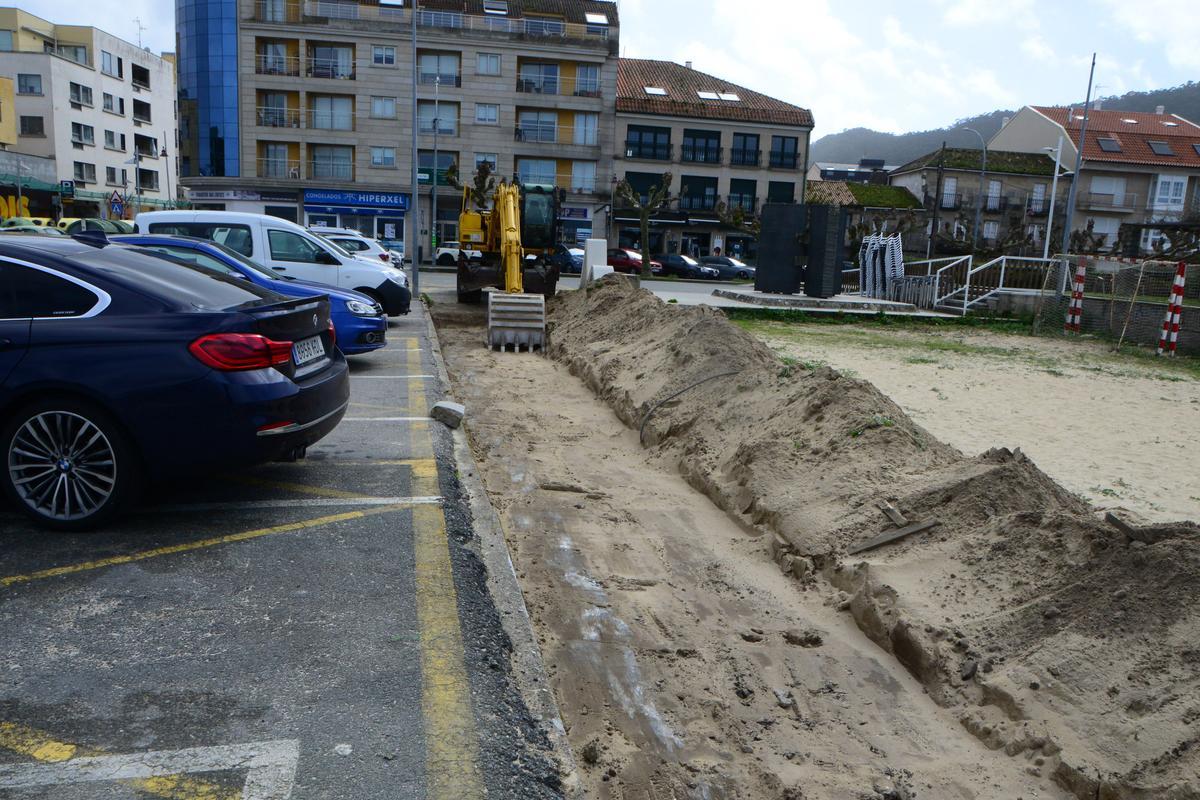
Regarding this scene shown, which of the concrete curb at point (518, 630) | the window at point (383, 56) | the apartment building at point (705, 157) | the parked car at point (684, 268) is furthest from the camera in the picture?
the apartment building at point (705, 157)

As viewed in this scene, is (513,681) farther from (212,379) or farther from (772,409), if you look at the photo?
(772,409)

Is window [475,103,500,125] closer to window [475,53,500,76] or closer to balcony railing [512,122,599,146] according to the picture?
balcony railing [512,122,599,146]

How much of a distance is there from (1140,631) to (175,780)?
158 inches

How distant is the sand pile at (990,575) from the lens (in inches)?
150

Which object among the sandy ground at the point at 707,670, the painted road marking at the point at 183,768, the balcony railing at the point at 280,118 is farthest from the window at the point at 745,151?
the painted road marking at the point at 183,768

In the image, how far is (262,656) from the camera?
3.92 meters

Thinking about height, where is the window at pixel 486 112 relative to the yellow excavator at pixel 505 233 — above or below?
above

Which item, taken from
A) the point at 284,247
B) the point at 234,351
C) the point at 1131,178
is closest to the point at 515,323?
the point at 284,247

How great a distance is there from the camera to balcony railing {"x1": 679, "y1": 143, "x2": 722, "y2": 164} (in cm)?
5712

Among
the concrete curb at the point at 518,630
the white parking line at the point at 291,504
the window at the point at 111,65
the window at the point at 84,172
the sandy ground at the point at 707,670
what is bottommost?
the sandy ground at the point at 707,670

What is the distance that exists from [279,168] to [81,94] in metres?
25.3

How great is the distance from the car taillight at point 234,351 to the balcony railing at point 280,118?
5054 centimetres

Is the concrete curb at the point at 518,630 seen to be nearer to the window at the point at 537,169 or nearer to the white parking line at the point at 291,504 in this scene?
the white parking line at the point at 291,504

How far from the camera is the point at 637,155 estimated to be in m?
56.5
